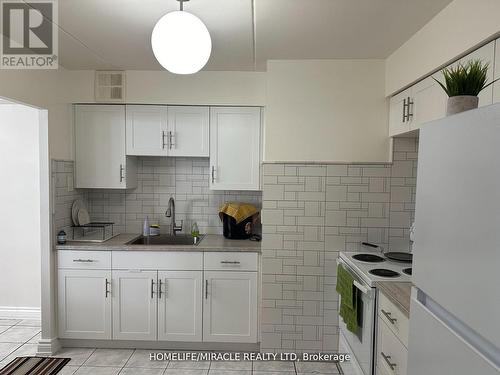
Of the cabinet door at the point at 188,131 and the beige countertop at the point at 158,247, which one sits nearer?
the beige countertop at the point at 158,247

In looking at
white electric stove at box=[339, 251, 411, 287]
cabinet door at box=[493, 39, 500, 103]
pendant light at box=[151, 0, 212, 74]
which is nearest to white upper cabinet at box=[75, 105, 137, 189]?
pendant light at box=[151, 0, 212, 74]

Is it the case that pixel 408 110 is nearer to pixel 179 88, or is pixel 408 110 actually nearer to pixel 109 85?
pixel 179 88

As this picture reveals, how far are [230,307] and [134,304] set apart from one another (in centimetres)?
81

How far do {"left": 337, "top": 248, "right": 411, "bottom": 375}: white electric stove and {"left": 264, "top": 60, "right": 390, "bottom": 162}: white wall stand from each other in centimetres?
82

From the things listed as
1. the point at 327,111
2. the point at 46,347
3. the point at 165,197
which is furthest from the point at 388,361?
the point at 46,347

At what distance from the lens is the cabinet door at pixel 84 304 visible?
279cm

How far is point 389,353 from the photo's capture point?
175cm

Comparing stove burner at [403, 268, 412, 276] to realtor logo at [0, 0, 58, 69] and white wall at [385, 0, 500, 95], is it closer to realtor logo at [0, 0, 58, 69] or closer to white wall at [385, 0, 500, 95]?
white wall at [385, 0, 500, 95]

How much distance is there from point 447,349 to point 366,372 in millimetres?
1301

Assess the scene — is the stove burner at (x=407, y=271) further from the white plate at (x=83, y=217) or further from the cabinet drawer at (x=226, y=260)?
the white plate at (x=83, y=217)

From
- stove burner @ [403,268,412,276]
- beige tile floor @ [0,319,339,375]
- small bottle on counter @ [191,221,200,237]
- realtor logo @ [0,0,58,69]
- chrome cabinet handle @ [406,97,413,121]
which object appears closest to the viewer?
realtor logo @ [0,0,58,69]

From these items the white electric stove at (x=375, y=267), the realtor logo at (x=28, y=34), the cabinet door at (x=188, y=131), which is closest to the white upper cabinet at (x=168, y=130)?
the cabinet door at (x=188, y=131)

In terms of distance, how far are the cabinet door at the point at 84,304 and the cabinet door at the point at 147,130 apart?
113 cm

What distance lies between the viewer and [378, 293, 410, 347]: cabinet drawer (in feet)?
5.14
